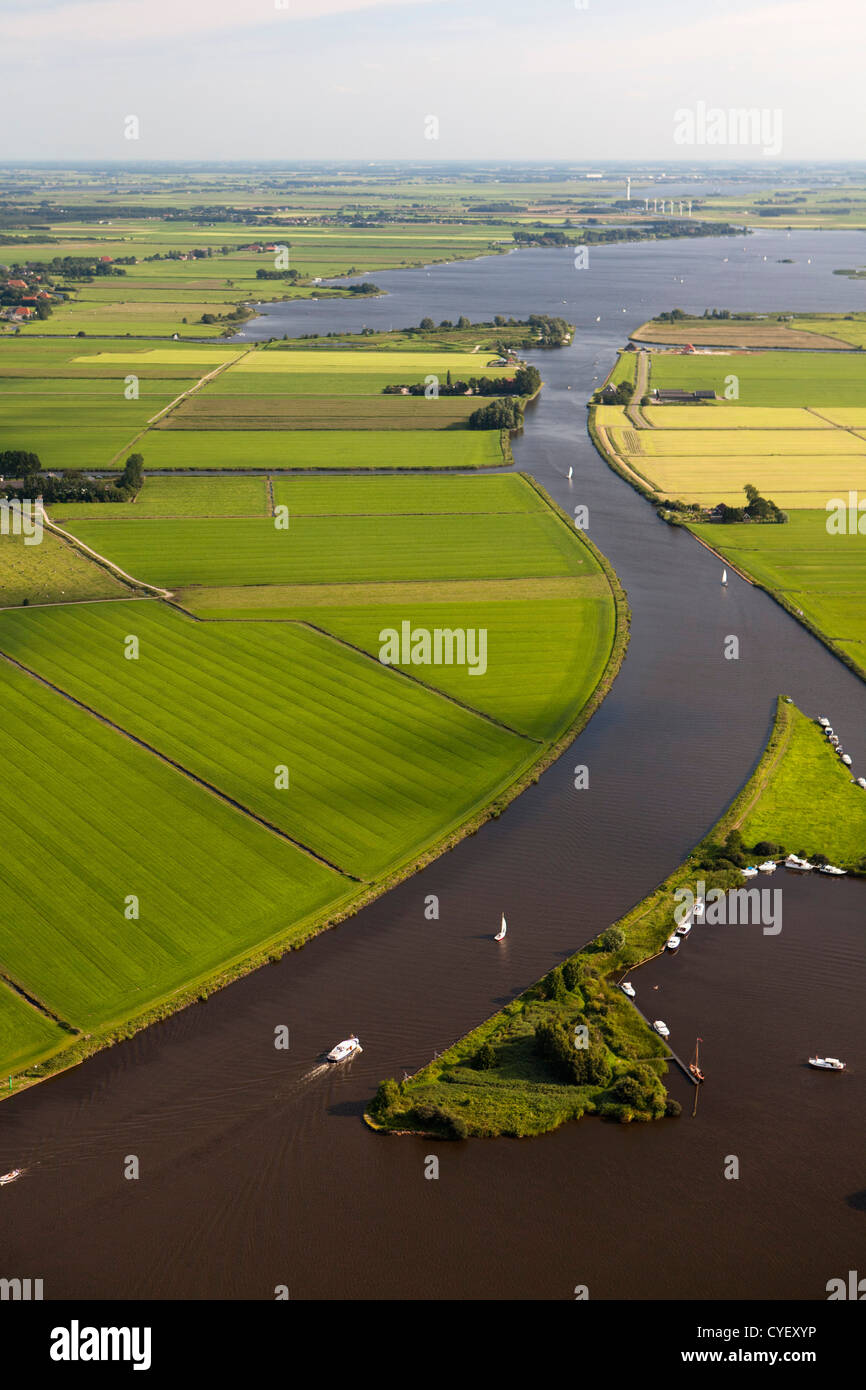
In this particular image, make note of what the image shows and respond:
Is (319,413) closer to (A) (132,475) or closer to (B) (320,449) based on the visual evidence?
(B) (320,449)

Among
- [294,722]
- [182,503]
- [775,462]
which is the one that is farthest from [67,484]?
[775,462]

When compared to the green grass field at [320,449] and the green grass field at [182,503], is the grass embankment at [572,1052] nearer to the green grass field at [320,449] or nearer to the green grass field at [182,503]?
the green grass field at [182,503]

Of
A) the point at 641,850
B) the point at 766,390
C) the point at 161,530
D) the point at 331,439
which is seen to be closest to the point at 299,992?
the point at 641,850

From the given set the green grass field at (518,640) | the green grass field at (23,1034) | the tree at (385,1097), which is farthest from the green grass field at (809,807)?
the green grass field at (23,1034)

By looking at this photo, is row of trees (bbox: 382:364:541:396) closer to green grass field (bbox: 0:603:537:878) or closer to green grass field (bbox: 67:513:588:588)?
green grass field (bbox: 67:513:588:588)

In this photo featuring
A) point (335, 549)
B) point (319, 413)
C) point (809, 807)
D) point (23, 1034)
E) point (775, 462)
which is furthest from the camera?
point (319, 413)
